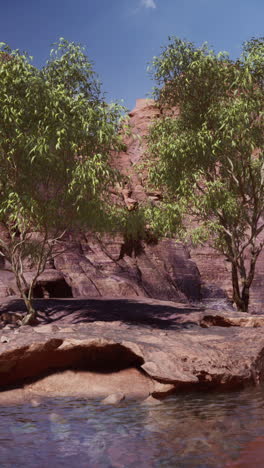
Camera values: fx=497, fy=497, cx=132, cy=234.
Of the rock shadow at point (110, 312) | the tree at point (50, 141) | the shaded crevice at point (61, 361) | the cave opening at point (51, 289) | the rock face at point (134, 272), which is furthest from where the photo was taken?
the rock face at point (134, 272)

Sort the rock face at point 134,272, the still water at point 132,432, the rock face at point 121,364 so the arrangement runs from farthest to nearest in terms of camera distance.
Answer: the rock face at point 134,272 → the rock face at point 121,364 → the still water at point 132,432

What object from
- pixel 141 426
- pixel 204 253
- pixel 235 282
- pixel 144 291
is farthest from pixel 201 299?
pixel 141 426

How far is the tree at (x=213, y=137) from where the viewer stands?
2164cm

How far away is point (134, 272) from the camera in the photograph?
32.8 m

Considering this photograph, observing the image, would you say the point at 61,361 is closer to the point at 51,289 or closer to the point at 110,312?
the point at 110,312

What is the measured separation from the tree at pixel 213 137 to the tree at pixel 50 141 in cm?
529

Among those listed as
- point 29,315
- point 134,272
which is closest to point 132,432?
point 29,315

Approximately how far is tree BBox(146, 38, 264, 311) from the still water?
499 inches

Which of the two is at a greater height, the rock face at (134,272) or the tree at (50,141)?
the tree at (50,141)

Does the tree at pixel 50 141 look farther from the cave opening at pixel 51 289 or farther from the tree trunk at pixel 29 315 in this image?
the cave opening at pixel 51 289

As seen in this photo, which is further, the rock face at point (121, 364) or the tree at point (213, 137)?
the tree at point (213, 137)

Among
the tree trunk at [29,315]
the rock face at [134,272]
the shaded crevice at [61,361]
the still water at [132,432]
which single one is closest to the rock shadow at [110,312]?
the tree trunk at [29,315]

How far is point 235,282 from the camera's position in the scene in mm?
24234

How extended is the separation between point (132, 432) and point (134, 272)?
24.5 metres
